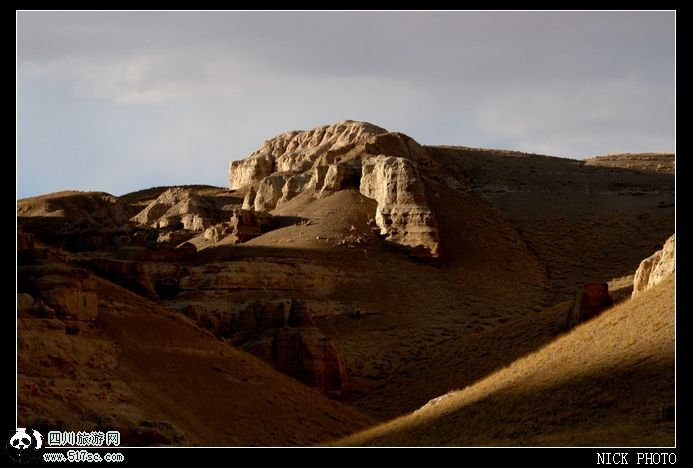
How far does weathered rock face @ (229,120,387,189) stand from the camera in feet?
322

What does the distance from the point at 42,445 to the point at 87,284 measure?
8.98m

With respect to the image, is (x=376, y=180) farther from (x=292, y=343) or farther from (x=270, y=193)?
(x=292, y=343)

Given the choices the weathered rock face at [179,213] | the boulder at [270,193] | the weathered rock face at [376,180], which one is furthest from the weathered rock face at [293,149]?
the boulder at [270,193]

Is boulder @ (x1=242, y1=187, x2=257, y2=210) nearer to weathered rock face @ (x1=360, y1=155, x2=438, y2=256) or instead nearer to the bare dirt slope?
weathered rock face @ (x1=360, y1=155, x2=438, y2=256)

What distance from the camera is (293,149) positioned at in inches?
4390

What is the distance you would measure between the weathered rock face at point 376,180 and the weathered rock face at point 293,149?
0.52 feet

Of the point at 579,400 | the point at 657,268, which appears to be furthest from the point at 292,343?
the point at 579,400

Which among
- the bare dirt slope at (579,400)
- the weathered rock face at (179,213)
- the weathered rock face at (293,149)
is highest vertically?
the weathered rock face at (293,149)

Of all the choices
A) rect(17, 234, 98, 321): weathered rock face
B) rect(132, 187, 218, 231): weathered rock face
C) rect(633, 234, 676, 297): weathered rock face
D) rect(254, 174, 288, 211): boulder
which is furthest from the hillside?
rect(633, 234, 676, 297): weathered rock face

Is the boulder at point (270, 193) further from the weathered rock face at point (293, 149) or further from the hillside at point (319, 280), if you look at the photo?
the weathered rock face at point (293, 149)

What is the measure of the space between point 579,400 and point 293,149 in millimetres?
81283

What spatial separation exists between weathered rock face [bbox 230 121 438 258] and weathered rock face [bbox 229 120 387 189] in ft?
0.52

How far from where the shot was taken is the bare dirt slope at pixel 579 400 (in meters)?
28.6
